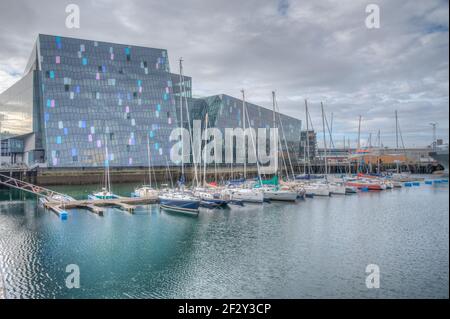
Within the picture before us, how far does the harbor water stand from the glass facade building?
42.0m

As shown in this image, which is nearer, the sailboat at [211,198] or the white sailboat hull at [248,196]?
the sailboat at [211,198]

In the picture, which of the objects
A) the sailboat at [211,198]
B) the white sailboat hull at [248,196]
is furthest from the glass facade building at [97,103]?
the white sailboat hull at [248,196]

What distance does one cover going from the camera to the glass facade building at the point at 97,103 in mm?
81062

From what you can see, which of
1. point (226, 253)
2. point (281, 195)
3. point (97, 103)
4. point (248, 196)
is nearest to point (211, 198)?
point (248, 196)

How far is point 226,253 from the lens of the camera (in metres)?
25.3

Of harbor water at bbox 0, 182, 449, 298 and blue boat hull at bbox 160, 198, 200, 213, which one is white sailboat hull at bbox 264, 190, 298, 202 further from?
blue boat hull at bbox 160, 198, 200, 213

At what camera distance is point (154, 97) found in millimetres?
94938

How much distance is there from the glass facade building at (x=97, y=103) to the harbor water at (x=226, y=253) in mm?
42013

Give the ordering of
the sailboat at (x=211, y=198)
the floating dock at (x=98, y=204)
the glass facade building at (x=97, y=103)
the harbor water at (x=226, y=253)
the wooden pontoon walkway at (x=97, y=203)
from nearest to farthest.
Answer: the harbor water at (x=226, y=253), the floating dock at (x=98, y=204), the wooden pontoon walkway at (x=97, y=203), the sailboat at (x=211, y=198), the glass facade building at (x=97, y=103)

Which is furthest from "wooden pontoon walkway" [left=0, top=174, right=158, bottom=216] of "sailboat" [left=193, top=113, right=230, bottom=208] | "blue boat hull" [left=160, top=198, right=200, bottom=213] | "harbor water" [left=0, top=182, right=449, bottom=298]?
"sailboat" [left=193, top=113, right=230, bottom=208]

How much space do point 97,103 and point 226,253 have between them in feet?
234

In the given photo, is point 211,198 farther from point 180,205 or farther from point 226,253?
point 226,253

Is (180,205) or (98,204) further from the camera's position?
(98,204)

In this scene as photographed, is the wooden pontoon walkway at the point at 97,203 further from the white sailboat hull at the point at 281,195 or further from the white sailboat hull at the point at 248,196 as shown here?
the white sailboat hull at the point at 281,195
